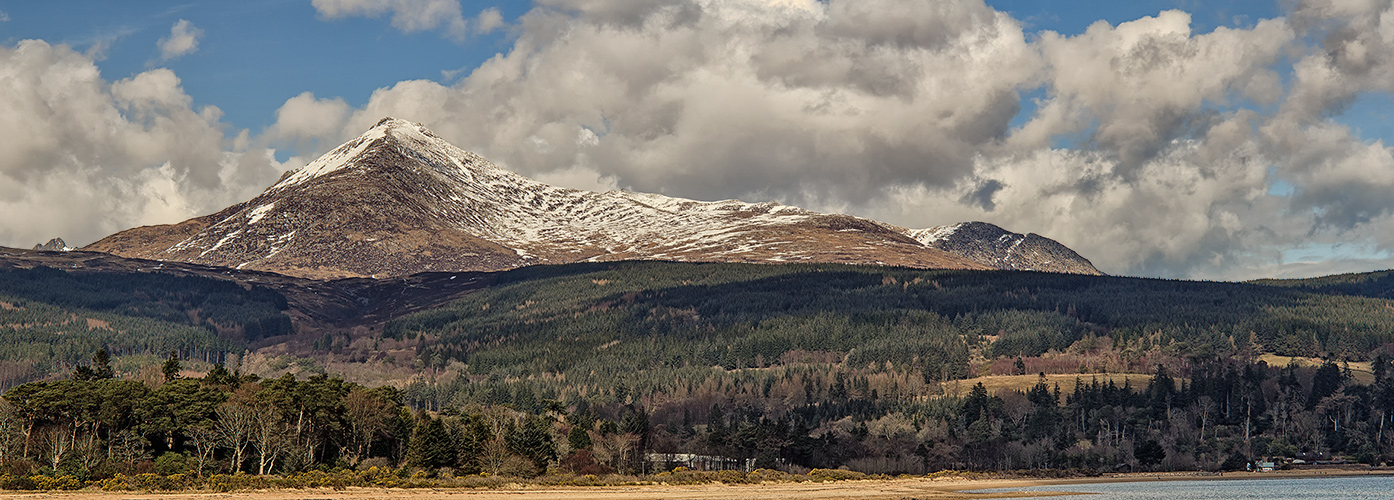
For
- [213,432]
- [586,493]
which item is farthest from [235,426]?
[586,493]

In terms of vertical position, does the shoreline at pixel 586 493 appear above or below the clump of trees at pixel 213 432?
below

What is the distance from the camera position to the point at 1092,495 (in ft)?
513

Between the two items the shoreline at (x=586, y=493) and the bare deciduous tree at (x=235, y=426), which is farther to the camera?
the bare deciduous tree at (x=235, y=426)

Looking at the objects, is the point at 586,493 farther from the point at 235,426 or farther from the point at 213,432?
the point at 213,432

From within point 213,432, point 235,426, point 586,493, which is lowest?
point 586,493

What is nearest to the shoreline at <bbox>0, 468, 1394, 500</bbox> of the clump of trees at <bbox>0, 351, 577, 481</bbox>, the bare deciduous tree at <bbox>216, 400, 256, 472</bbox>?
the clump of trees at <bbox>0, 351, 577, 481</bbox>

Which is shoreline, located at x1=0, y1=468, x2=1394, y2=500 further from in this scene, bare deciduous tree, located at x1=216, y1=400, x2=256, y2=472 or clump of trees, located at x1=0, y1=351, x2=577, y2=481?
bare deciduous tree, located at x1=216, y1=400, x2=256, y2=472

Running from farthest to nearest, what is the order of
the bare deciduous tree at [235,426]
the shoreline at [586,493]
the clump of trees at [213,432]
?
1. the bare deciduous tree at [235,426]
2. the clump of trees at [213,432]
3. the shoreline at [586,493]

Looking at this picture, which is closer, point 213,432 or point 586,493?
point 586,493

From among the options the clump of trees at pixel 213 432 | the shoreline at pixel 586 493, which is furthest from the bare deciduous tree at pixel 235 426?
the shoreline at pixel 586 493

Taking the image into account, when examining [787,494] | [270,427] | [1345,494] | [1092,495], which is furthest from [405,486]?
[1345,494]

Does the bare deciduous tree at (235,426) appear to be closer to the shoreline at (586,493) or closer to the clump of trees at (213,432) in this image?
the clump of trees at (213,432)

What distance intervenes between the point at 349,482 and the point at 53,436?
3056 cm

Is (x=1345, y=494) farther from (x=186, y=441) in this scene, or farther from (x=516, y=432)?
(x=186, y=441)
